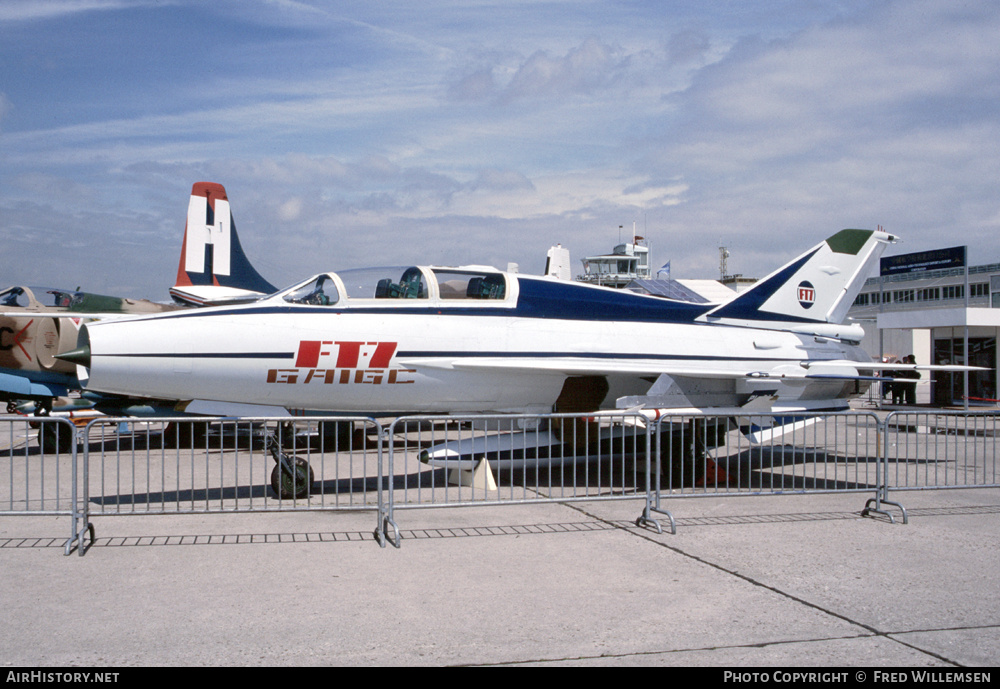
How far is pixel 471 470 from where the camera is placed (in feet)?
28.0

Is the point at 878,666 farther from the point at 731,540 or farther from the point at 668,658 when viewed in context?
the point at 731,540

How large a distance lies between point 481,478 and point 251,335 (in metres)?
2.80

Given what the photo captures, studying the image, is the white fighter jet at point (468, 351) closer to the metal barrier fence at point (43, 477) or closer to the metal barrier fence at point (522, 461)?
the metal barrier fence at point (522, 461)

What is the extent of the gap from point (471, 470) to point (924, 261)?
66.1 ft

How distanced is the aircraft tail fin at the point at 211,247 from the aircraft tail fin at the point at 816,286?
568 inches

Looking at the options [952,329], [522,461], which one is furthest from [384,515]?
[952,329]

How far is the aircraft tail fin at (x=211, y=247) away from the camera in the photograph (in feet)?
70.5

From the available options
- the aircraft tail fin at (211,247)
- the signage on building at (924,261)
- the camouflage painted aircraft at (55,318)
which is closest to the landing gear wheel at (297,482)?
the camouflage painted aircraft at (55,318)

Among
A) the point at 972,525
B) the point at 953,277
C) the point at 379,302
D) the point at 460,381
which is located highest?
the point at 953,277

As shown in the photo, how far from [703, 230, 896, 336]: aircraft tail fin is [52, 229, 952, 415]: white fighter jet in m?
0.04

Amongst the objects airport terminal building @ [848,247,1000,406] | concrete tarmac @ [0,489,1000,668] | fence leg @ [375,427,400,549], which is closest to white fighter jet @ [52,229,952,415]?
concrete tarmac @ [0,489,1000,668]

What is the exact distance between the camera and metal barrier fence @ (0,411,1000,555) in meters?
6.73

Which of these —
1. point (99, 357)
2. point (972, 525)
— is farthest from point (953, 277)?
point (99, 357)
